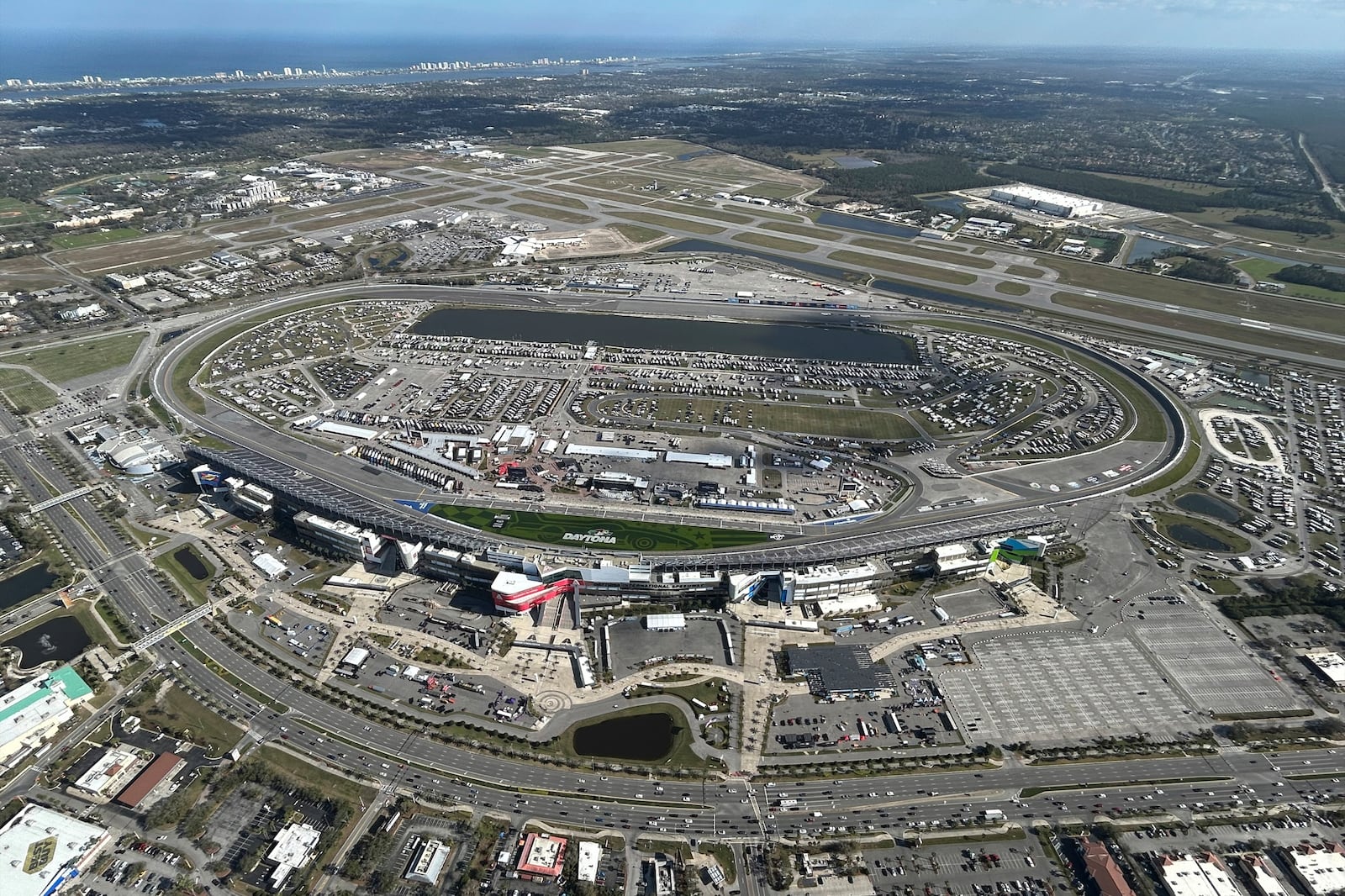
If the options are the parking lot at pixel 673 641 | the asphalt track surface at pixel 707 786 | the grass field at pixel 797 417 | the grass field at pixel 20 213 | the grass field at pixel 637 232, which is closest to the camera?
the asphalt track surface at pixel 707 786

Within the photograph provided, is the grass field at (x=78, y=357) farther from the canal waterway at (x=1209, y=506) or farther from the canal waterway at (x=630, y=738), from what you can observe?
the canal waterway at (x=1209, y=506)

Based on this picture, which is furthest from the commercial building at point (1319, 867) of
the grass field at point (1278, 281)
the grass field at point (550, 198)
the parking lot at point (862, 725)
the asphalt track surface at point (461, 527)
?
the grass field at point (550, 198)

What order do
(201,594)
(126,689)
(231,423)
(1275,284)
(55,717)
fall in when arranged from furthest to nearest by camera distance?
(1275,284) → (231,423) → (201,594) → (126,689) → (55,717)

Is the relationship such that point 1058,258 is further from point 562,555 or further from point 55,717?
point 55,717

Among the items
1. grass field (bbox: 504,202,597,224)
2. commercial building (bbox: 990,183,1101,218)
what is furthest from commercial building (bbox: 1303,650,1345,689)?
commercial building (bbox: 990,183,1101,218)

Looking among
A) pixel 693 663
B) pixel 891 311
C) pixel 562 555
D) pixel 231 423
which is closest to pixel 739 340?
pixel 891 311

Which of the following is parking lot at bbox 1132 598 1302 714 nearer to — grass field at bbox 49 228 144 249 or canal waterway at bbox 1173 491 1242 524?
canal waterway at bbox 1173 491 1242 524

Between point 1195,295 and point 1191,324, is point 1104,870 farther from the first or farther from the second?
point 1195,295
